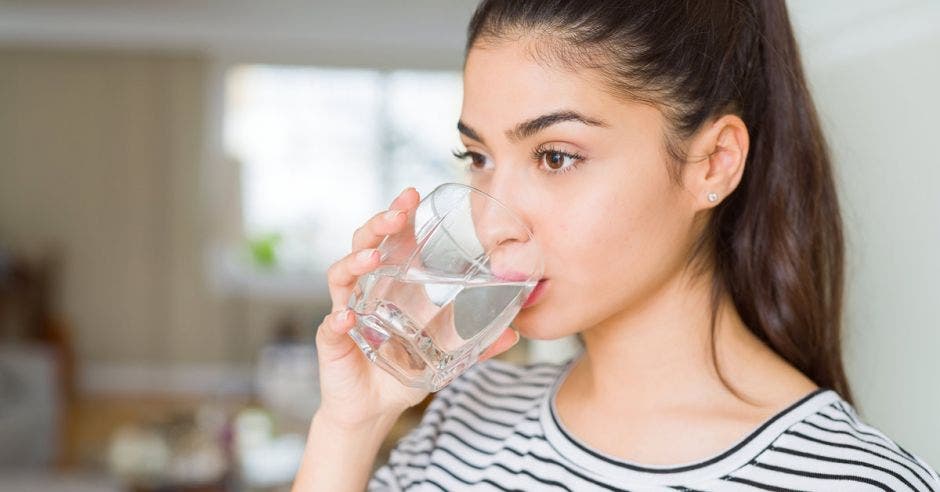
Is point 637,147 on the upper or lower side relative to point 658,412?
upper

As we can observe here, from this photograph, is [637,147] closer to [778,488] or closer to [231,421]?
[778,488]

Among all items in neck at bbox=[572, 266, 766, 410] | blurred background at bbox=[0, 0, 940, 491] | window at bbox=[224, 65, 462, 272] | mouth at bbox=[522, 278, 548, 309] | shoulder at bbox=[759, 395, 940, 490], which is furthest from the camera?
window at bbox=[224, 65, 462, 272]

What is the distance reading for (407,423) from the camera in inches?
179

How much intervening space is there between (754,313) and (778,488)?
0.87 ft

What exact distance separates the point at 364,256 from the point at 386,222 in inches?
1.5

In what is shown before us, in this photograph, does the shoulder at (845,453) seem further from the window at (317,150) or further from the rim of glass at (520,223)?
the window at (317,150)

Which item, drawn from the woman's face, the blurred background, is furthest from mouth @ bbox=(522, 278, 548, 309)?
the blurred background

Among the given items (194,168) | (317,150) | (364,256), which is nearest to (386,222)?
(364,256)

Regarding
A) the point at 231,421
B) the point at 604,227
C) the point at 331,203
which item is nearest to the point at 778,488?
the point at 604,227

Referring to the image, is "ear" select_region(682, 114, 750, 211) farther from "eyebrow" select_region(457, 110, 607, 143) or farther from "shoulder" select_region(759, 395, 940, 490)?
"shoulder" select_region(759, 395, 940, 490)

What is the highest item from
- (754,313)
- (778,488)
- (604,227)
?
(604,227)

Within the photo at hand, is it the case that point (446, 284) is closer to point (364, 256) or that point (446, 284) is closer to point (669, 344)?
point (364, 256)

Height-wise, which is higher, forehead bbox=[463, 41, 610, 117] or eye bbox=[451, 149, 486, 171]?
forehead bbox=[463, 41, 610, 117]

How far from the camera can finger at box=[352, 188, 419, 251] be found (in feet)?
3.10
